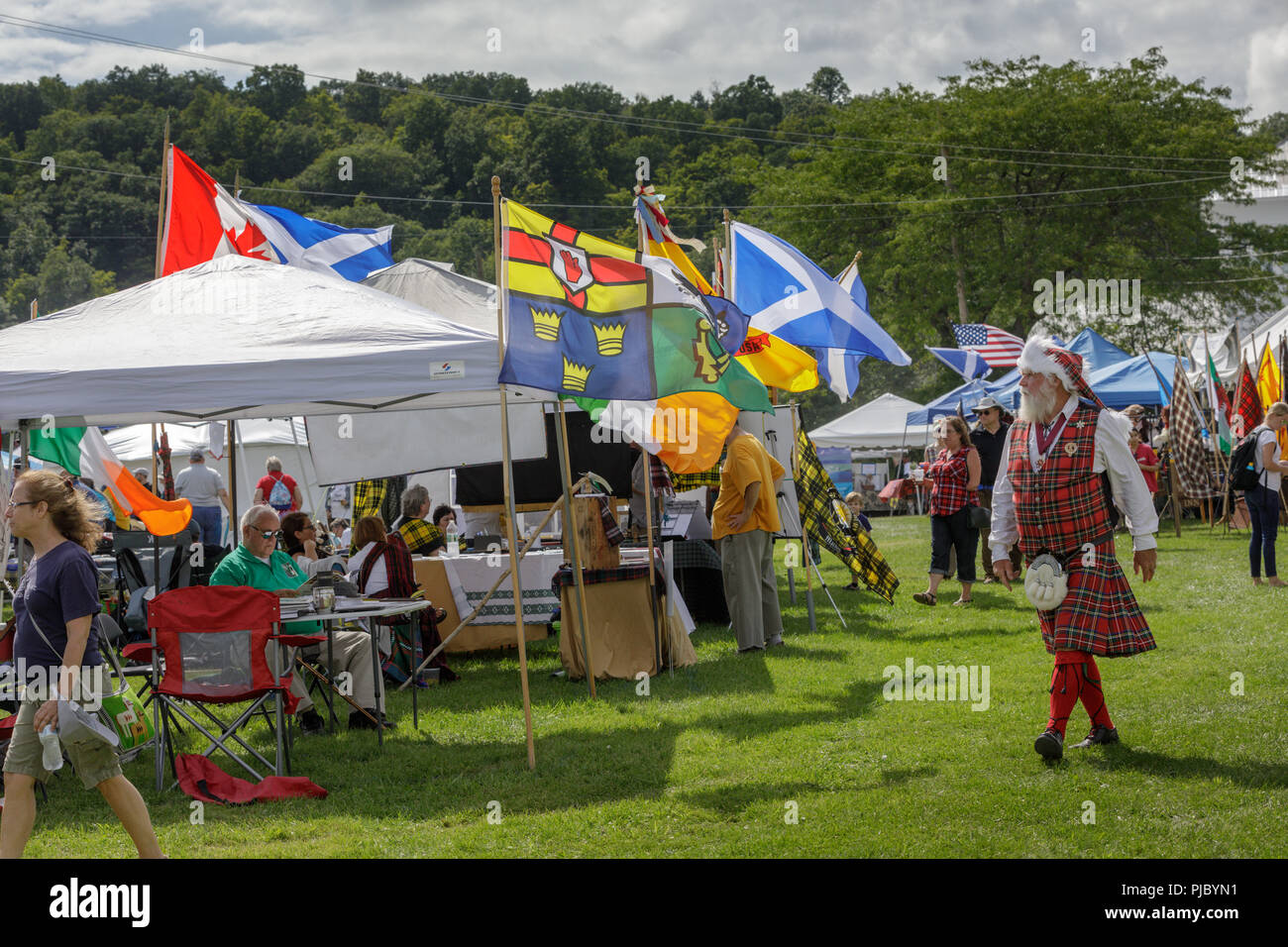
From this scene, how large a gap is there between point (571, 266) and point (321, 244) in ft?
23.1

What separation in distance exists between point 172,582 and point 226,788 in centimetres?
492

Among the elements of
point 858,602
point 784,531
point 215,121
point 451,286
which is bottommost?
point 858,602

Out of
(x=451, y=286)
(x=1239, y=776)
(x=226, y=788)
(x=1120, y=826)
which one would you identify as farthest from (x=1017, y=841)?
(x=451, y=286)

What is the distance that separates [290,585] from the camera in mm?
8625

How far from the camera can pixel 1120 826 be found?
5.23m

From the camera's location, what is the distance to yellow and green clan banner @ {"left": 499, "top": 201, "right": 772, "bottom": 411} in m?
7.15

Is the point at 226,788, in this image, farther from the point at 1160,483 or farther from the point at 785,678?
the point at 1160,483

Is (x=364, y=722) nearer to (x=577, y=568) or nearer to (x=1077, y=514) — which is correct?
(x=577, y=568)

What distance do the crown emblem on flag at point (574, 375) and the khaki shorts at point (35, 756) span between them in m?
3.16

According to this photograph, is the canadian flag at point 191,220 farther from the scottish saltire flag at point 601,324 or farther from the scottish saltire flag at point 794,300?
the scottish saltire flag at point 601,324

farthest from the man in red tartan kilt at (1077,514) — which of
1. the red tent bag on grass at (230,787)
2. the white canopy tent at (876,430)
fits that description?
the white canopy tent at (876,430)

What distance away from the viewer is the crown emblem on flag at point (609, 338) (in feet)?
24.7

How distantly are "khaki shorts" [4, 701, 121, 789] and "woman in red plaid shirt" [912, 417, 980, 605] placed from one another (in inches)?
367

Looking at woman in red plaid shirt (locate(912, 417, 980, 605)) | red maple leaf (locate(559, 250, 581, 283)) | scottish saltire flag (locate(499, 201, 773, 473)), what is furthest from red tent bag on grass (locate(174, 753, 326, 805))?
woman in red plaid shirt (locate(912, 417, 980, 605))
